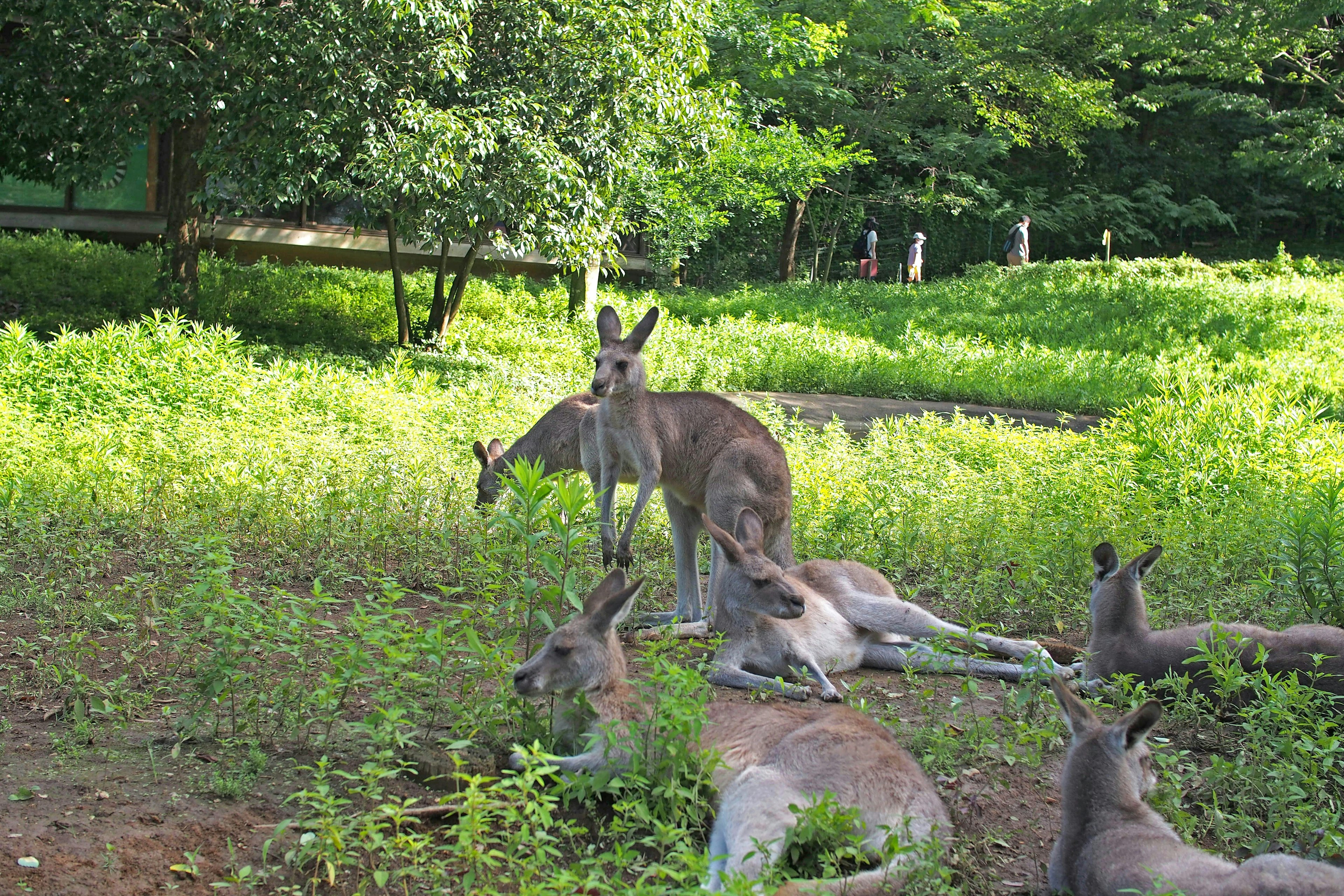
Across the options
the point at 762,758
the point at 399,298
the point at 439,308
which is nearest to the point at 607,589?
the point at 762,758

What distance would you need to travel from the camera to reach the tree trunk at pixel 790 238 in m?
29.4

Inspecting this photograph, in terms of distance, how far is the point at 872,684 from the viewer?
17.0 feet

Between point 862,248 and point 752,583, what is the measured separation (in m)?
26.6

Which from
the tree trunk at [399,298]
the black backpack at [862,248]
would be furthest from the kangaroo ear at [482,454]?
the black backpack at [862,248]

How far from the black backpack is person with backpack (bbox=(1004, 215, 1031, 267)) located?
11.5 ft

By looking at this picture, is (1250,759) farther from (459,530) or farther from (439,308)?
(439,308)

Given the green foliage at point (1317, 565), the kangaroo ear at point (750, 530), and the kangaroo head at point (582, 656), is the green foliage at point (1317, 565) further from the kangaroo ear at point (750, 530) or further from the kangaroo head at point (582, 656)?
the kangaroo head at point (582, 656)

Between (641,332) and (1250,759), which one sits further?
(641,332)

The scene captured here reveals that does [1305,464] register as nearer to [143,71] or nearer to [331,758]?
[331,758]

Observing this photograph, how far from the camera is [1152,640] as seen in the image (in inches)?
193

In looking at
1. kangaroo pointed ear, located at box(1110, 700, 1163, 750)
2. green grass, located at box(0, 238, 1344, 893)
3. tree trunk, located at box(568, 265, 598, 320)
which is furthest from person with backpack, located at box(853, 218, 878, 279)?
kangaroo pointed ear, located at box(1110, 700, 1163, 750)

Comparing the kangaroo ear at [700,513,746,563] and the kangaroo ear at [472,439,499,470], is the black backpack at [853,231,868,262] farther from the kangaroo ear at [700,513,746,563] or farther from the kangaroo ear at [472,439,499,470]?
the kangaroo ear at [700,513,746,563]

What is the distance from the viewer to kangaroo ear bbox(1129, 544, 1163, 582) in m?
4.93

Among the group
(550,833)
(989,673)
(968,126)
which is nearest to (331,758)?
(550,833)
